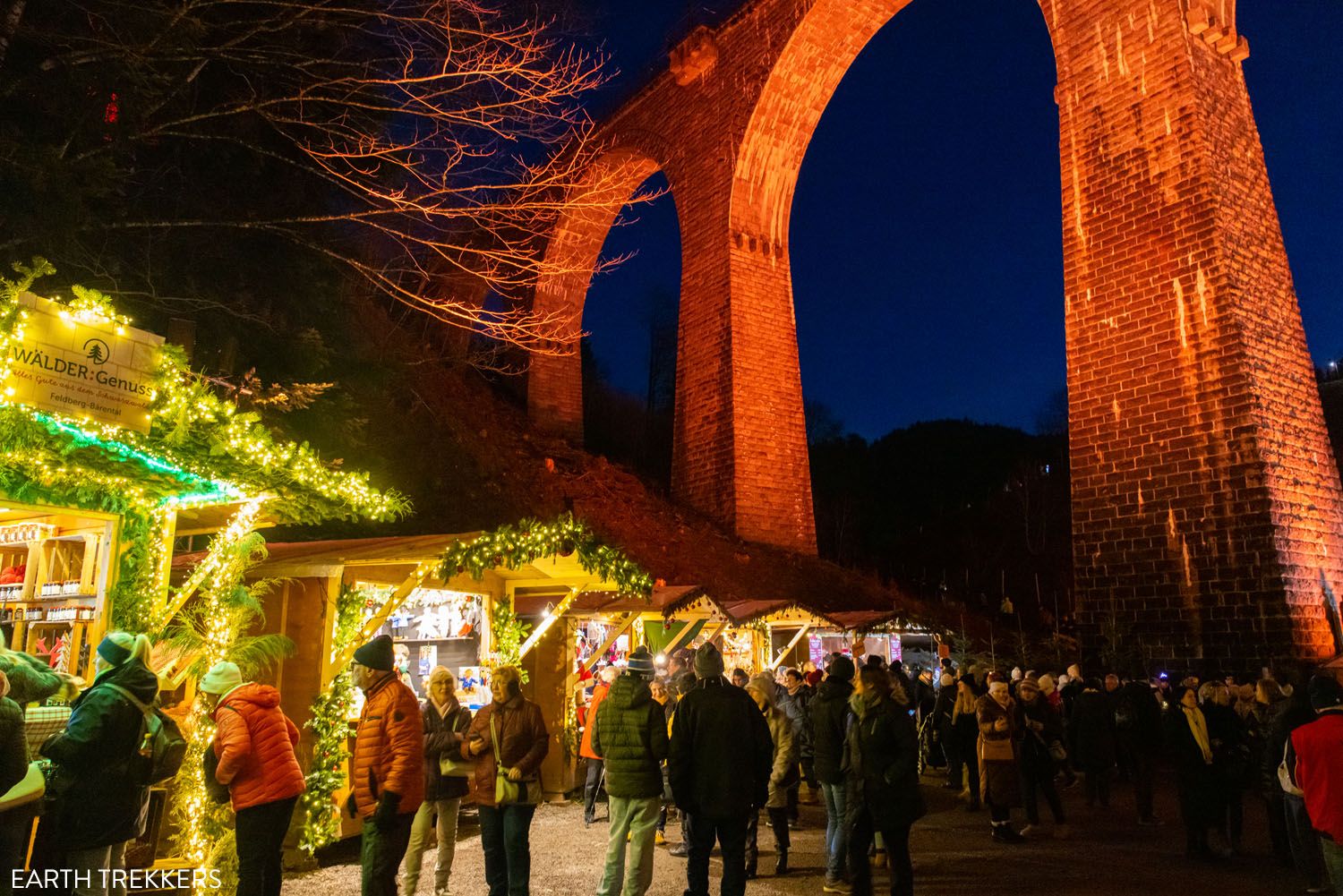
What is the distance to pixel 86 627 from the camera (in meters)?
5.26

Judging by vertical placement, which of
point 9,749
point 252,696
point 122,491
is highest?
point 122,491

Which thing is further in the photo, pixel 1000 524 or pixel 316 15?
pixel 1000 524

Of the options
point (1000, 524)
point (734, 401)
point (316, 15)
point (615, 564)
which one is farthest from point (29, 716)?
point (1000, 524)

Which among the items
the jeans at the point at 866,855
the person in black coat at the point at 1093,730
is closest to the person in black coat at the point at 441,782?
the jeans at the point at 866,855

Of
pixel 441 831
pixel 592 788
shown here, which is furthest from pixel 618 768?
pixel 592 788

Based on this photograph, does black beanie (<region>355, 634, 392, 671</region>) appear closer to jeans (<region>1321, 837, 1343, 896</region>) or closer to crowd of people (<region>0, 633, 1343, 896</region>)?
crowd of people (<region>0, 633, 1343, 896</region>)

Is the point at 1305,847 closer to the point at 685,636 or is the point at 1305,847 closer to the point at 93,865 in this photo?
the point at 93,865

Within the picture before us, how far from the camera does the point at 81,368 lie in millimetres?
4605

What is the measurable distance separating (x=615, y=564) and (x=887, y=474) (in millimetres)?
42238

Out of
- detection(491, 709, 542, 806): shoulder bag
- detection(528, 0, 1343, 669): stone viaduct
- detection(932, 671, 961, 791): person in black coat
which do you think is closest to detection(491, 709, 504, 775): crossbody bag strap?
detection(491, 709, 542, 806): shoulder bag

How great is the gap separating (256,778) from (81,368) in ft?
7.72

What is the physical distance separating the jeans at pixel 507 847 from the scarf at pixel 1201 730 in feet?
14.3

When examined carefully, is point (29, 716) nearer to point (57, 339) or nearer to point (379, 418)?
point (57, 339)

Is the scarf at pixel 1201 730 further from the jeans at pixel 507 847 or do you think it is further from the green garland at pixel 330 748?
the green garland at pixel 330 748
